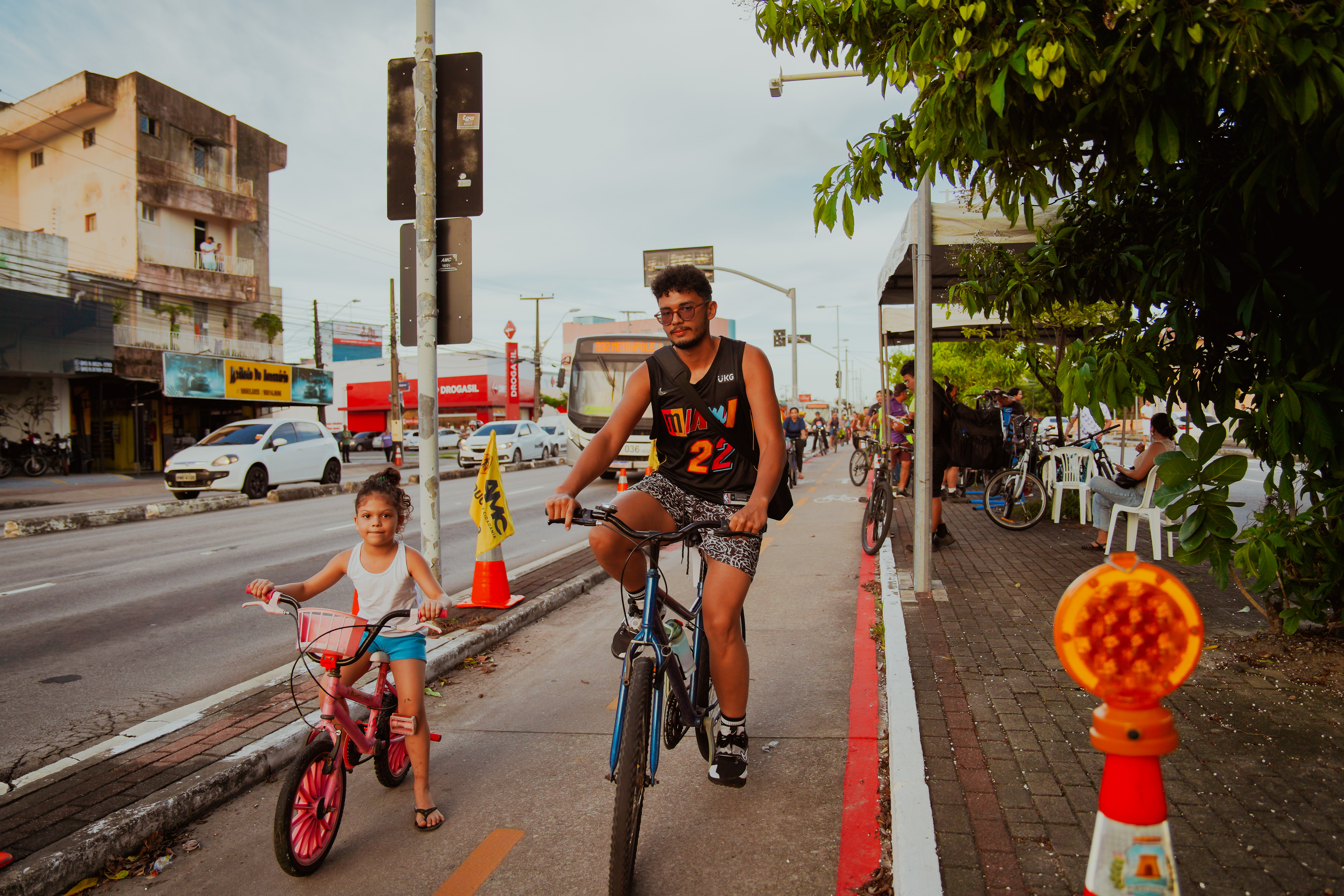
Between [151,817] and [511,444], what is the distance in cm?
2756

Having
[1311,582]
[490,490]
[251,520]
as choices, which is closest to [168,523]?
[251,520]

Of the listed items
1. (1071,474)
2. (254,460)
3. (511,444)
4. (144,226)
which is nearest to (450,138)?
(1071,474)

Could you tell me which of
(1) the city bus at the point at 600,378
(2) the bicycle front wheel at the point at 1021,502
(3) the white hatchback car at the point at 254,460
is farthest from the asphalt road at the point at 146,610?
(2) the bicycle front wheel at the point at 1021,502

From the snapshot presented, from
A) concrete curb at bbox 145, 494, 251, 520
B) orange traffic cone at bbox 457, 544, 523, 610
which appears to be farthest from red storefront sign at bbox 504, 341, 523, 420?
orange traffic cone at bbox 457, 544, 523, 610

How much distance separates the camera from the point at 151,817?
11.0 feet

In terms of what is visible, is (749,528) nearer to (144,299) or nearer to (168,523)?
(168,523)

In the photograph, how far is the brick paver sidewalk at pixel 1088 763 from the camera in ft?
8.73

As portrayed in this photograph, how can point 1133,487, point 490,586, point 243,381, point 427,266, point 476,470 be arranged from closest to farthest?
point 427,266 → point 490,586 → point 1133,487 → point 476,470 → point 243,381

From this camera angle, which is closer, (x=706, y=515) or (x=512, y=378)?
(x=706, y=515)

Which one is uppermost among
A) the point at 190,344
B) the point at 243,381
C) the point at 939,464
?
the point at 190,344

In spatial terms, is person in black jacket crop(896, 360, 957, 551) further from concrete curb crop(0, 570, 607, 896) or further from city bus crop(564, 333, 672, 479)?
city bus crop(564, 333, 672, 479)

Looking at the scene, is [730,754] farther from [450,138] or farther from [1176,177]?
[450,138]

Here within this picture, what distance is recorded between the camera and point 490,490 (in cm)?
711

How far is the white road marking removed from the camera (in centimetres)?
837
